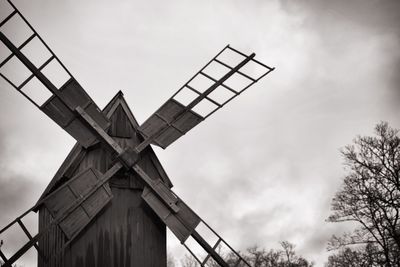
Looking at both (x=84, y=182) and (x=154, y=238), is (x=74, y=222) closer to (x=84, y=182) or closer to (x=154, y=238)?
(x=84, y=182)

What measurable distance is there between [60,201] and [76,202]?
1.32 ft

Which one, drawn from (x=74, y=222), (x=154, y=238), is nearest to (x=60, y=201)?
(x=74, y=222)

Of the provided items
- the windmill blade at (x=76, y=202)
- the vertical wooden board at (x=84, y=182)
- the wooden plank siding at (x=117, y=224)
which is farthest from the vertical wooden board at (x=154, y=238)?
the vertical wooden board at (x=84, y=182)

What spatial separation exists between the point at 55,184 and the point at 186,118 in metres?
4.30

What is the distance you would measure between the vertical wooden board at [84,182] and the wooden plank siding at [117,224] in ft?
1.70

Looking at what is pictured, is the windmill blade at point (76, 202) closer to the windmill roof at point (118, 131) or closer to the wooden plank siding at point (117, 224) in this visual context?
the wooden plank siding at point (117, 224)

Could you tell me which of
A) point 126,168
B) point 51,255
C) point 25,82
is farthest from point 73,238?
→ point 25,82

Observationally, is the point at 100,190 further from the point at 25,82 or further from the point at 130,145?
the point at 25,82

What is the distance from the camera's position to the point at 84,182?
30.3 feet

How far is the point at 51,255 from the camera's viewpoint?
9.27 m

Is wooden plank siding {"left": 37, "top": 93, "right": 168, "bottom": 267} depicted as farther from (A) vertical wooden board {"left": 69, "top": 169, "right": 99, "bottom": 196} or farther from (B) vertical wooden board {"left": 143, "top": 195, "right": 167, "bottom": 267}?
(A) vertical wooden board {"left": 69, "top": 169, "right": 99, "bottom": 196}

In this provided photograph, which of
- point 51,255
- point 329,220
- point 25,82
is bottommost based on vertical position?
point 329,220

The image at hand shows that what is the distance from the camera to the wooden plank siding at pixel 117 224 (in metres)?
9.19

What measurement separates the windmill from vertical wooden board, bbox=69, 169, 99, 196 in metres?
0.02
